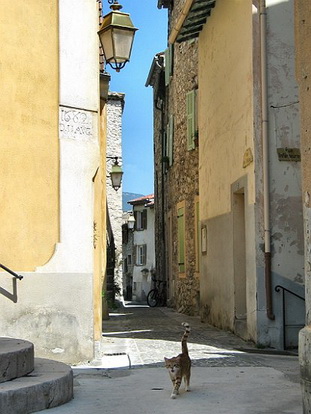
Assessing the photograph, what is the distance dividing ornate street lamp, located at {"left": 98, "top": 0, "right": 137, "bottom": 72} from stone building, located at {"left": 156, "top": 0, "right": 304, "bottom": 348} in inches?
97.5

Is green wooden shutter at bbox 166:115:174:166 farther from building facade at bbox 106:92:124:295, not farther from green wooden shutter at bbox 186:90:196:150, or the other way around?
building facade at bbox 106:92:124:295

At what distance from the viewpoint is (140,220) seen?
150 feet

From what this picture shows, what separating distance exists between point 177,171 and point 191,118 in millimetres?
2591

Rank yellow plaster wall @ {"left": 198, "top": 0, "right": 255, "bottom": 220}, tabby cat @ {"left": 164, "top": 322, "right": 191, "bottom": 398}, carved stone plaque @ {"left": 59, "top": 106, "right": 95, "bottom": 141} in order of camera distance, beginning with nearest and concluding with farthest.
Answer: tabby cat @ {"left": 164, "top": 322, "right": 191, "bottom": 398}
carved stone plaque @ {"left": 59, "top": 106, "right": 95, "bottom": 141}
yellow plaster wall @ {"left": 198, "top": 0, "right": 255, "bottom": 220}

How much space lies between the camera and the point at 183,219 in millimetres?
18859

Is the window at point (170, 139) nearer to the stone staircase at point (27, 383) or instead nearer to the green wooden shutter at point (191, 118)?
the green wooden shutter at point (191, 118)

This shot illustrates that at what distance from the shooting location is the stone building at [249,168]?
10016mm

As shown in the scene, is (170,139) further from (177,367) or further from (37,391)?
(37,391)

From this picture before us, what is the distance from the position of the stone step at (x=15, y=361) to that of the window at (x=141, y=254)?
3946 centimetres

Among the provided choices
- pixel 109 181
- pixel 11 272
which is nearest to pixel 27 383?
pixel 11 272

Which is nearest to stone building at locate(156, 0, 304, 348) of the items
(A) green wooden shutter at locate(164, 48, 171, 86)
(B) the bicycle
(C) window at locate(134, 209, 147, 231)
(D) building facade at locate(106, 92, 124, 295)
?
(A) green wooden shutter at locate(164, 48, 171, 86)

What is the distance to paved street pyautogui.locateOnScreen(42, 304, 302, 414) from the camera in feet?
18.5

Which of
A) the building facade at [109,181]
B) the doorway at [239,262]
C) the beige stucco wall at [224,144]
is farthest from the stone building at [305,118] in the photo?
the building facade at [109,181]

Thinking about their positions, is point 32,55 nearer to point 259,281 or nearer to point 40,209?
point 40,209
